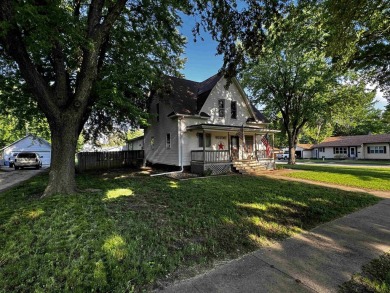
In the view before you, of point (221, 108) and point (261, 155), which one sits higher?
point (221, 108)

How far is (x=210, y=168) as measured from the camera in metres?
14.0

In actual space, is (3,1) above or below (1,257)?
above

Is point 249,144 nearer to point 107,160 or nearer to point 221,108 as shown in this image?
point 221,108

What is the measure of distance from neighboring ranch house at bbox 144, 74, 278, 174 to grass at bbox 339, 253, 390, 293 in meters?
10.4

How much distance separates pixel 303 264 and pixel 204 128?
10.9 metres

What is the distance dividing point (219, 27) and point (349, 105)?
20.0 m

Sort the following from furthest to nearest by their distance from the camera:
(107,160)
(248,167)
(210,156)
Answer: (107,160) < (248,167) < (210,156)

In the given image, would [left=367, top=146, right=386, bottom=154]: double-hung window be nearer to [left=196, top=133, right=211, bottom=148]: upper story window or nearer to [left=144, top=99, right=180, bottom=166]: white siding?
[left=196, top=133, right=211, bottom=148]: upper story window

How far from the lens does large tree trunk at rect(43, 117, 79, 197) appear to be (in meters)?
6.67

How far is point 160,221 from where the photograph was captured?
4.95 meters

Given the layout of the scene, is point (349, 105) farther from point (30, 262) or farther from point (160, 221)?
point (30, 262)

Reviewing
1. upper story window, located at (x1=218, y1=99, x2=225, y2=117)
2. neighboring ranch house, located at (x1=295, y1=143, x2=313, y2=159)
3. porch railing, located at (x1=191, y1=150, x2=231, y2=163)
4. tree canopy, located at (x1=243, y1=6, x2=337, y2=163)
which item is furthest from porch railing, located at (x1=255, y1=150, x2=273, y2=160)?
neighboring ranch house, located at (x1=295, y1=143, x2=313, y2=159)

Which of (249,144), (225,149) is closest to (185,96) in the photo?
(225,149)

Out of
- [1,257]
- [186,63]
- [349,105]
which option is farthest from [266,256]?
[349,105]
